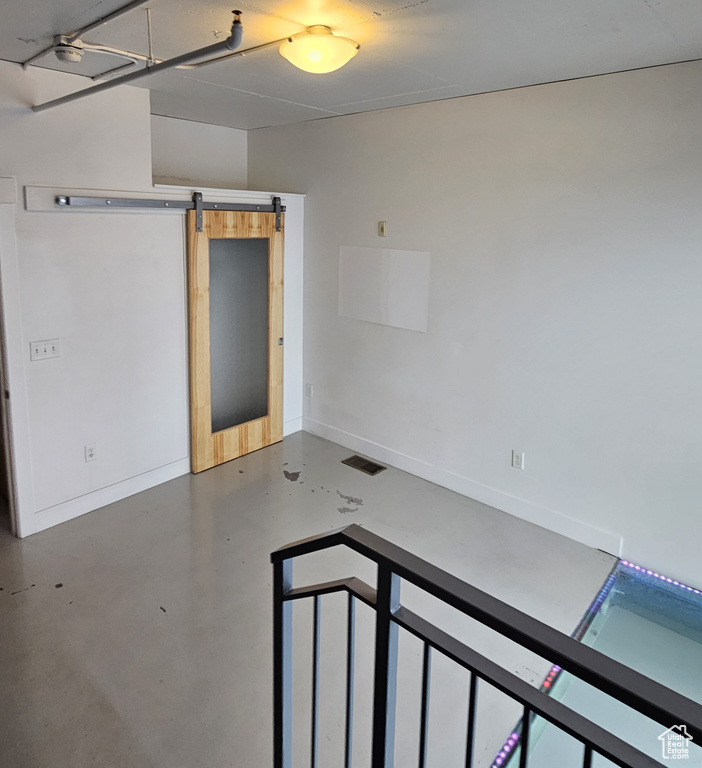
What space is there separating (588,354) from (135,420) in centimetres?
306

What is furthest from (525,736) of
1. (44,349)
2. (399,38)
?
(44,349)

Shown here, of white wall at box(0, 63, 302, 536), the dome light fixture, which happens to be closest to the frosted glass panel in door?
white wall at box(0, 63, 302, 536)

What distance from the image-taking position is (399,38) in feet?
8.50

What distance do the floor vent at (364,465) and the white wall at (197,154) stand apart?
266cm

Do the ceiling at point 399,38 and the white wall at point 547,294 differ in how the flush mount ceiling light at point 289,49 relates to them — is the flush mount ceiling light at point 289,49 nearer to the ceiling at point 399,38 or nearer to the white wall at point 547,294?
the ceiling at point 399,38

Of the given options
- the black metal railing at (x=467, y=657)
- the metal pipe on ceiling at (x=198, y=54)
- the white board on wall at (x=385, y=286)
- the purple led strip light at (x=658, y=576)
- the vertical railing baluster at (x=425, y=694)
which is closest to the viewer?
the black metal railing at (x=467, y=657)

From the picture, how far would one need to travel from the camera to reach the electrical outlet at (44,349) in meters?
3.47

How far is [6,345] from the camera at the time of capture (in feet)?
11.0

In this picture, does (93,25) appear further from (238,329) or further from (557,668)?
(557,668)

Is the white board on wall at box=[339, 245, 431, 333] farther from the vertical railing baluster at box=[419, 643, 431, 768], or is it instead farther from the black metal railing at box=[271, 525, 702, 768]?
the vertical railing baluster at box=[419, 643, 431, 768]

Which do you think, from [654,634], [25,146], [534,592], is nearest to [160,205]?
[25,146]

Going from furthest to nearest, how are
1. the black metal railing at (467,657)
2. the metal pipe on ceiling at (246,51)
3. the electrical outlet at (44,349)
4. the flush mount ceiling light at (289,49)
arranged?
the electrical outlet at (44,349) → the metal pipe on ceiling at (246,51) → the flush mount ceiling light at (289,49) → the black metal railing at (467,657)

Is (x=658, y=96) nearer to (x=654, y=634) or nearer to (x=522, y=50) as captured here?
(x=522, y=50)

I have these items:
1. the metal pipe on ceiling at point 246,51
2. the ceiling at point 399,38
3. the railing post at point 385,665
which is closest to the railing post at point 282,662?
the railing post at point 385,665
